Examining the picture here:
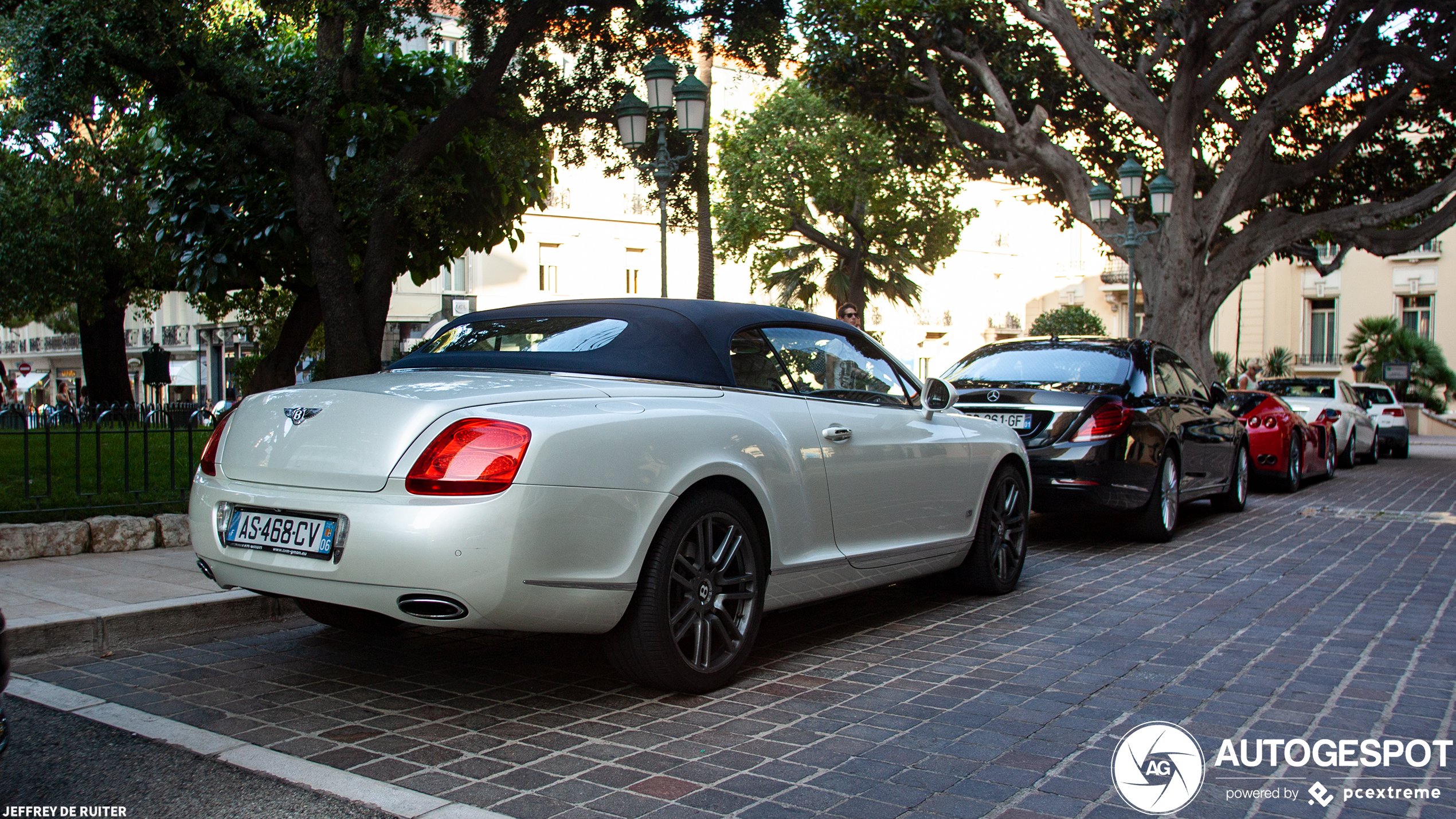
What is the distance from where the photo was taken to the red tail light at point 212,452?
4.43m

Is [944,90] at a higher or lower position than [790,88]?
lower

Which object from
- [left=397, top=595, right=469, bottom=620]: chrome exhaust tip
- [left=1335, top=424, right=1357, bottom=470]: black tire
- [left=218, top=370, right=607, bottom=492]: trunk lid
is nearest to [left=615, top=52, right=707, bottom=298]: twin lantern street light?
[left=218, top=370, right=607, bottom=492]: trunk lid

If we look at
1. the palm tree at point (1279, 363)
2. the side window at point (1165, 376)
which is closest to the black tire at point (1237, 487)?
the side window at point (1165, 376)

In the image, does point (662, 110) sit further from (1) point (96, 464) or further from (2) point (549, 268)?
(2) point (549, 268)

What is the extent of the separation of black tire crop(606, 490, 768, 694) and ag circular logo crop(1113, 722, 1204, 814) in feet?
4.82

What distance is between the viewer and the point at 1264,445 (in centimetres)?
1361

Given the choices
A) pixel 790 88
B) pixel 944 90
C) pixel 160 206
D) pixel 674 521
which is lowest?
pixel 674 521

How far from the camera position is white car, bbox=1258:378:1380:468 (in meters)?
17.3

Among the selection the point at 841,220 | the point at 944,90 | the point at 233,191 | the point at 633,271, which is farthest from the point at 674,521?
the point at 633,271

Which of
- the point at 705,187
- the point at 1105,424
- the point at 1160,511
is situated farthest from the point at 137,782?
the point at 705,187

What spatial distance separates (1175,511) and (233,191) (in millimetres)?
10763

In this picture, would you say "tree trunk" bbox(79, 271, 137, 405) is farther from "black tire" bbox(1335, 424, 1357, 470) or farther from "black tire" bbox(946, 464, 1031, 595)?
"black tire" bbox(1335, 424, 1357, 470)

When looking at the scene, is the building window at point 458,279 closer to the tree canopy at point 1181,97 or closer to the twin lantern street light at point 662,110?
the tree canopy at point 1181,97

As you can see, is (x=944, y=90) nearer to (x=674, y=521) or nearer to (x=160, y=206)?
(x=160, y=206)
